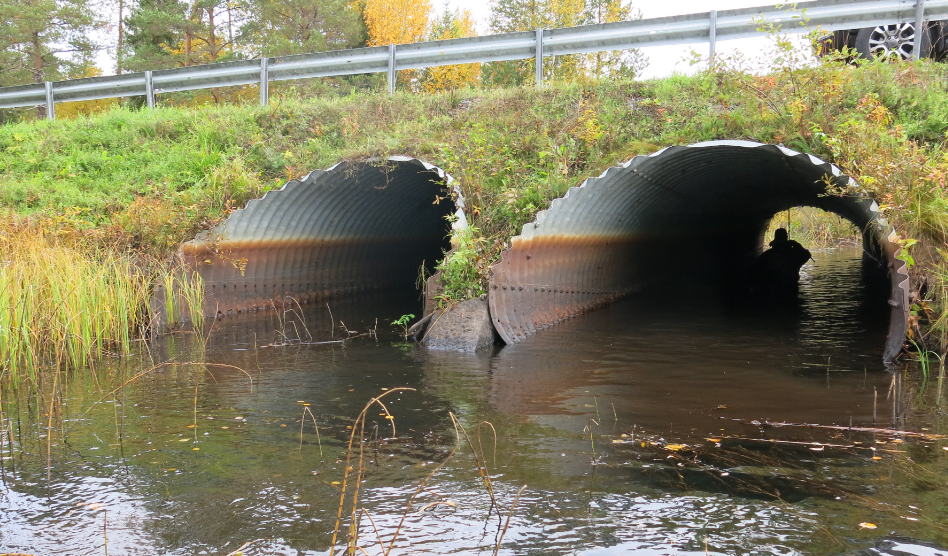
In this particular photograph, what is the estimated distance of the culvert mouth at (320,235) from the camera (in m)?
10.4

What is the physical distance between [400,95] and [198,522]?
10.5m

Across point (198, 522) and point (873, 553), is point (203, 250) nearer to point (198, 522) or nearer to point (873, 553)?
point (198, 522)

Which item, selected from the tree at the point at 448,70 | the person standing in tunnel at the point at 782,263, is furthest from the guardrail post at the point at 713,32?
the tree at the point at 448,70

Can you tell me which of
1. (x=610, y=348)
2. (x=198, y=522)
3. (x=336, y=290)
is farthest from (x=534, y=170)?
(x=198, y=522)

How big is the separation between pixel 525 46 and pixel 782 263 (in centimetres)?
792

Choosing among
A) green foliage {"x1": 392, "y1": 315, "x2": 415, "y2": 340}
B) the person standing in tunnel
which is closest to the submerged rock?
green foliage {"x1": 392, "y1": 315, "x2": 415, "y2": 340}

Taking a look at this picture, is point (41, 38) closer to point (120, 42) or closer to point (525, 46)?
point (120, 42)

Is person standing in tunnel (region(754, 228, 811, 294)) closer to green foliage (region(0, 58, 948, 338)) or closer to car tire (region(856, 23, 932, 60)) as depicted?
car tire (region(856, 23, 932, 60))

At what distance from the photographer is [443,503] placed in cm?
389

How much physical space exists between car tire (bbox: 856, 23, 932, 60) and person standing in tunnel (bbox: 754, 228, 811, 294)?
16.3 ft

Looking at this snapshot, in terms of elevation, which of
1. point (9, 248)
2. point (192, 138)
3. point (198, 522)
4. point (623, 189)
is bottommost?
point (198, 522)

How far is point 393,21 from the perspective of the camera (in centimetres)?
3341

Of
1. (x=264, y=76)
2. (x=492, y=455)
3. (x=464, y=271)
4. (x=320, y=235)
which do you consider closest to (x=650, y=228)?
(x=464, y=271)

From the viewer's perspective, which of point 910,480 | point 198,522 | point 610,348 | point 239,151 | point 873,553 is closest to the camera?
point 873,553
